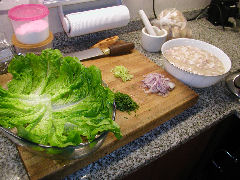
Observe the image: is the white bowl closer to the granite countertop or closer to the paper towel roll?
the granite countertop

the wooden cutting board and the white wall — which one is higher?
the white wall

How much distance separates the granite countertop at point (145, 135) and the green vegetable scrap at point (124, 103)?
136 mm

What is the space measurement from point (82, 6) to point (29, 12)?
1.20 feet

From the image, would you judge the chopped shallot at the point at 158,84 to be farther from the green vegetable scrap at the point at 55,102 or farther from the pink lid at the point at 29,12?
the pink lid at the point at 29,12

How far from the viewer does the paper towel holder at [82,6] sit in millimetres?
1160

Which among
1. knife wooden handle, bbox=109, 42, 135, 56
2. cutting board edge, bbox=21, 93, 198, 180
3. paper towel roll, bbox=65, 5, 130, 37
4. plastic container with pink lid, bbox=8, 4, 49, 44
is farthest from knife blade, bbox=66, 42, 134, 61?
cutting board edge, bbox=21, 93, 198, 180

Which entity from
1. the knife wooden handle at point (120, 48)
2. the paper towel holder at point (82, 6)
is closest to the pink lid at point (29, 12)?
the paper towel holder at point (82, 6)

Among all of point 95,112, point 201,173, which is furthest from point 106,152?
point 201,173

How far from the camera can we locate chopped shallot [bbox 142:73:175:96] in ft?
3.47

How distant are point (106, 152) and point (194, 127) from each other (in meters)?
0.44

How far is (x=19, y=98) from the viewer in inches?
30.8

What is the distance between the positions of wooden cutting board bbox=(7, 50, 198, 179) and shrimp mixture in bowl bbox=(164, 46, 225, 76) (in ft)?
0.33

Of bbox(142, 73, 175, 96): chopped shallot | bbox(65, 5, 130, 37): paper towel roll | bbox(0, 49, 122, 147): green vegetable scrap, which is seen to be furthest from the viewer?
bbox(65, 5, 130, 37): paper towel roll

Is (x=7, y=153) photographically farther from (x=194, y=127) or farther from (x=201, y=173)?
(x=201, y=173)
